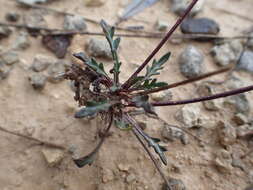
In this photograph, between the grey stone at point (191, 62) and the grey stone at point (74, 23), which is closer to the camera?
the grey stone at point (191, 62)

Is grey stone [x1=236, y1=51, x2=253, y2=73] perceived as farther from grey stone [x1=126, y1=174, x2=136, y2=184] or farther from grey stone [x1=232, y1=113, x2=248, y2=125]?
grey stone [x1=126, y1=174, x2=136, y2=184]

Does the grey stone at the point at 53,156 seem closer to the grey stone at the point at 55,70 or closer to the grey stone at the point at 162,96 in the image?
the grey stone at the point at 55,70

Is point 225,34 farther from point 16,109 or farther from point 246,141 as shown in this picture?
point 16,109

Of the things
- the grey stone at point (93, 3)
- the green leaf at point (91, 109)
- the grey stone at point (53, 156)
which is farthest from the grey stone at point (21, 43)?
the green leaf at point (91, 109)

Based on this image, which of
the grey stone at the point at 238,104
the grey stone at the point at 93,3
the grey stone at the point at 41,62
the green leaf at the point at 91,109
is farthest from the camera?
the grey stone at the point at 93,3

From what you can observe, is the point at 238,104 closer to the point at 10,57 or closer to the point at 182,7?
the point at 182,7

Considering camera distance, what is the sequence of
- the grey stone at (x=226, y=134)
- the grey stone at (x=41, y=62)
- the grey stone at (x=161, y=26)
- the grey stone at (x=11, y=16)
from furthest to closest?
the grey stone at (x=161, y=26), the grey stone at (x=11, y=16), the grey stone at (x=41, y=62), the grey stone at (x=226, y=134)

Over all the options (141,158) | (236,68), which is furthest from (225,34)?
(141,158)

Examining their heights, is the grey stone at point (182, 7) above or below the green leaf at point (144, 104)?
above
